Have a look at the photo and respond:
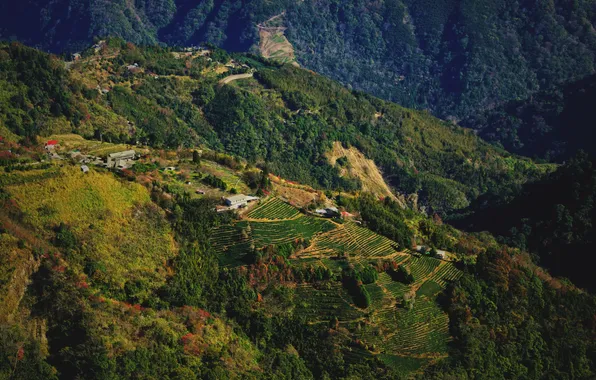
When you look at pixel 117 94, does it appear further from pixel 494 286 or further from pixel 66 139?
pixel 494 286

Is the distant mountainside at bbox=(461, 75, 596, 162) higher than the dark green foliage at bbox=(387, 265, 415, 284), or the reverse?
the dark green foliage at bbox=(387, 265, 415, 284)

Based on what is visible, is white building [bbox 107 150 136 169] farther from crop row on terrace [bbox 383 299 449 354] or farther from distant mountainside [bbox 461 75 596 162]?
distant mountainside [bbox 461 75 596 162]

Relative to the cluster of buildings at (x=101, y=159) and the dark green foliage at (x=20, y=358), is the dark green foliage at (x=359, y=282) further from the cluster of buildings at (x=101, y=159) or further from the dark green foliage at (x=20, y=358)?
the dark green foliage at (x=20, y=358)

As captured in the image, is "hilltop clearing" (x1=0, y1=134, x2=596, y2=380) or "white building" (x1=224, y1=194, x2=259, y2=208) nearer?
"hilltop clearing" (x1=0, y1=134, x2=596, y2=380)

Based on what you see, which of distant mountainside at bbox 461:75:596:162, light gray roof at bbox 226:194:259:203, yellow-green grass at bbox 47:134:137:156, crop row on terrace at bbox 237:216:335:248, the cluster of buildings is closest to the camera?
crop row on terrace at bbox 237:216:335:248

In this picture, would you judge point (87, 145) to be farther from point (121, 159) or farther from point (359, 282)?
point (359, 282)

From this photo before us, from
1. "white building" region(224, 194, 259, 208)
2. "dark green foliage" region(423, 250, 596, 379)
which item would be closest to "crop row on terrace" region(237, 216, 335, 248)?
"white building" region(224, 194, 259, 208)

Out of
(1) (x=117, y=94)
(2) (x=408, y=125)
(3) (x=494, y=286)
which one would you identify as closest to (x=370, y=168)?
(2) (x=408, y=125)

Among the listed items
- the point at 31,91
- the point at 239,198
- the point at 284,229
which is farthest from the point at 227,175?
the point at 31,91

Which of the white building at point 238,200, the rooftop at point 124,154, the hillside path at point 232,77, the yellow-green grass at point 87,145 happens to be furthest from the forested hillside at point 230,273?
the hillside path at point 232,77
